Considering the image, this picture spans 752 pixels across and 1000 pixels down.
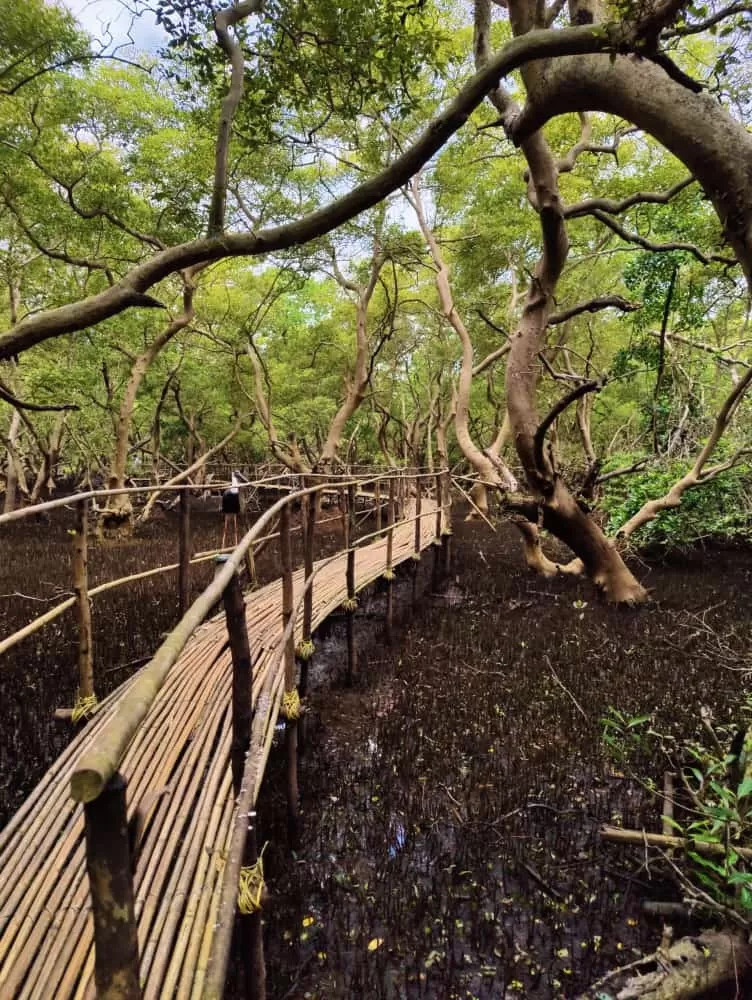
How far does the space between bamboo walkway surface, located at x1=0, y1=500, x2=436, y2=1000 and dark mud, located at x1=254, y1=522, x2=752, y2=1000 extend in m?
1.02

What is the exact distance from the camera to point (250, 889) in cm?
187

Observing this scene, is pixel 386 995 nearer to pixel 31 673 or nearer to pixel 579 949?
pixel 579 949

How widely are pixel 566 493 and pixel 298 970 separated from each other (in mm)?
6073

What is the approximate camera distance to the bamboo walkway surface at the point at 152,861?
1.59 metres

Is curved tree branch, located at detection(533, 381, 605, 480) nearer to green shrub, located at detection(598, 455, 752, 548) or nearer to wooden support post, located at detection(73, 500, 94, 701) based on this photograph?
green shrub, located at detection(598, 455, 752, 548)

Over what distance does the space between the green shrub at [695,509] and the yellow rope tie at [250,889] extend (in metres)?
9.17

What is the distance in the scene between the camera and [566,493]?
7.45 meters

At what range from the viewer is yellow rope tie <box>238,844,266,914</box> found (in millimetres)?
1832

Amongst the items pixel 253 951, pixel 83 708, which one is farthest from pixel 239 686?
pixel 83 708

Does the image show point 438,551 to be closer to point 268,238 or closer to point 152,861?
point 268,238

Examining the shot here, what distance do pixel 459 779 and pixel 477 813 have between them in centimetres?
42

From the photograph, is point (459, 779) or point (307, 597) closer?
point (307, 597)

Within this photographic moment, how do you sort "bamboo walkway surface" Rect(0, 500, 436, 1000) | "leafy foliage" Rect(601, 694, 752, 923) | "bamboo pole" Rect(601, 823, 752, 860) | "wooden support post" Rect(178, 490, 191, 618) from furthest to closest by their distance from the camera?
"wooden support post" Rect(178, 490, 191, 618), "bamboo pole" Rect(601, 823, 752, 860), "leafy foliage" Rect(601, 694, 752, 923), "bamboo walkway surface" Rect(0, 500, 436, 1000)

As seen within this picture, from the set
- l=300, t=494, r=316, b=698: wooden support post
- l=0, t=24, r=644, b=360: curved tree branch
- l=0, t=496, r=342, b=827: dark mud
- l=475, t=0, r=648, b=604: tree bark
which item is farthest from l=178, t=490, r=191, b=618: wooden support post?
l=475, t=0, r=648, b=604: tree bark
